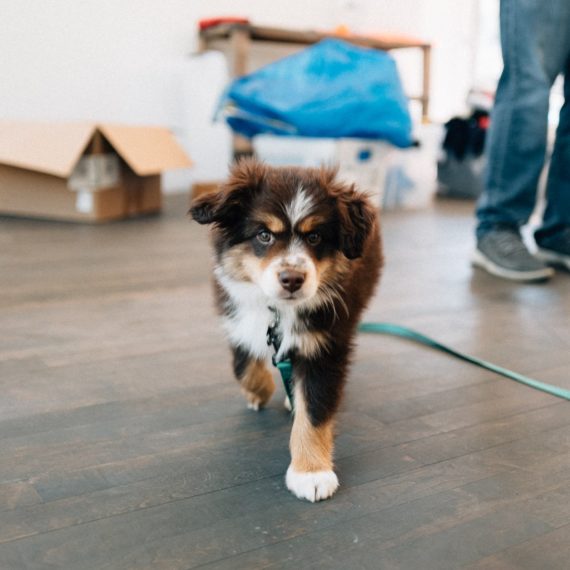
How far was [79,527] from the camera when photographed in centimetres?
105

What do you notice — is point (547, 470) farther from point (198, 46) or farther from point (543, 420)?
point (198, 46)

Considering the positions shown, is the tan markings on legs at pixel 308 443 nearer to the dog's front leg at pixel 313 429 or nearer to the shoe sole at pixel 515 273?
the dog's front leg at pixel 313 429

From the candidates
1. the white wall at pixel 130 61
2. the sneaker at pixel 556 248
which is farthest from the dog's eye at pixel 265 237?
the white wall at pixel 130 61

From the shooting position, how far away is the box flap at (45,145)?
11.8ft

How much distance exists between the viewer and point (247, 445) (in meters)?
1.35

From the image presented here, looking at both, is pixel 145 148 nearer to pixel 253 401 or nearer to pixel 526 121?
pixel 526 121

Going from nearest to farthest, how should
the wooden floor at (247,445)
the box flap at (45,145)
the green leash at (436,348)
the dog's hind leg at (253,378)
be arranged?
the wooden floor at (247,445) → the green leash at (436,348) → the dog's hind leg at (253,378) → the box flap at (45,145)

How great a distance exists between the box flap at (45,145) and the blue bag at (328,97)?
3.28 feet

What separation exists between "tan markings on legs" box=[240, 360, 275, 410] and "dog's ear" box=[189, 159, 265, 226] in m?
0.35

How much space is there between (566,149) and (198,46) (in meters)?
3.22

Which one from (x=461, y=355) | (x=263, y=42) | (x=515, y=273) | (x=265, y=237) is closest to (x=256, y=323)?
(x=265, y=237)

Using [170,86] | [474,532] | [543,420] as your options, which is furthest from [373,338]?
[170,86]

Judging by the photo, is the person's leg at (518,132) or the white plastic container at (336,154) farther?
the white plastic container at (336,154)

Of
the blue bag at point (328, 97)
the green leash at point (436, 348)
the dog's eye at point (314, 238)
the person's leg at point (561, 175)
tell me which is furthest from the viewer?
the blue bag at point (328, 97)
